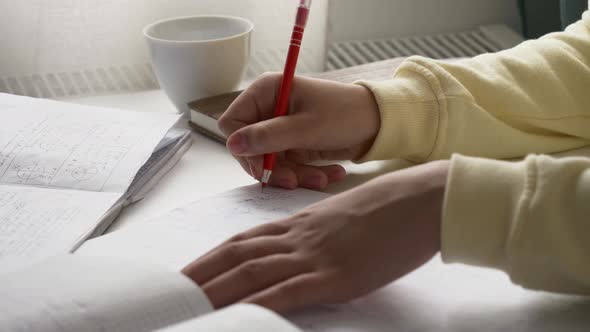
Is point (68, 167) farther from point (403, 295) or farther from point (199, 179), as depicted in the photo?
point (403, 295)

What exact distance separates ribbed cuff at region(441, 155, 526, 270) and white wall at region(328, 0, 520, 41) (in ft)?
2.94

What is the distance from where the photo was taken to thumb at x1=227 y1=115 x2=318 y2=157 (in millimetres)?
684

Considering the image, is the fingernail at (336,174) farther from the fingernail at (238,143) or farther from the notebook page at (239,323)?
the notebook page at (239,323)

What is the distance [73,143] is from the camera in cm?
79

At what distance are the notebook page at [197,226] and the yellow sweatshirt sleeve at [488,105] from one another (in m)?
0.12

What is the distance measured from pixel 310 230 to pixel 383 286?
0.07m

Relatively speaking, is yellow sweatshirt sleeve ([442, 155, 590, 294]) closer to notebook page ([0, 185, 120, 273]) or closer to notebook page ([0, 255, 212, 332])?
notebook page ([0, 255, 212, 332])

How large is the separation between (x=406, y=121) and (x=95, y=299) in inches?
15.3

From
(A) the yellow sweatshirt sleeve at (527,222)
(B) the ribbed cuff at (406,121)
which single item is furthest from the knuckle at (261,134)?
(A) the yellow sweatshirt sleeve at (527,222)

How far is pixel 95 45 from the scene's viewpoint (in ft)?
3.48

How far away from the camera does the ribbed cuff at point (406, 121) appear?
2.35ft

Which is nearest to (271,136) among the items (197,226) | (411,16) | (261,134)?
(261,134)

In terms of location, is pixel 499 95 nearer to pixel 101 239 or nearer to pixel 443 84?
pixel 443 84

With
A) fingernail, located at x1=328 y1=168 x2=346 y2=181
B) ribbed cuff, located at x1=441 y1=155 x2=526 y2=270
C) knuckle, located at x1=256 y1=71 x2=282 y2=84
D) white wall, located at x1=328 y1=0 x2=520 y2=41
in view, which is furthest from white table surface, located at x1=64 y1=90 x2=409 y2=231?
white wall, located at x1=328 y1=0 x2=520 y2=41
